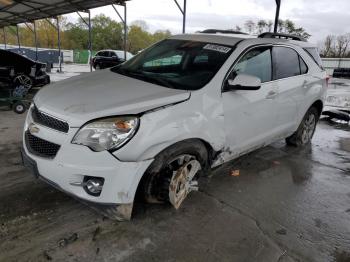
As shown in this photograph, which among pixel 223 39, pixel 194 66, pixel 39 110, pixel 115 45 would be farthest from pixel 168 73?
pixel 115 45

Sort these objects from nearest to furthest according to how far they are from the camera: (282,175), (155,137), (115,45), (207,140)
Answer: (155,137)
(207,140)
(282,175)
(115,45)

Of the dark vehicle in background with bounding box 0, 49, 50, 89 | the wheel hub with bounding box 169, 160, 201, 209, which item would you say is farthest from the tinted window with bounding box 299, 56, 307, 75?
the dark vehicle in background with bounding box 0, 49, 50, 89

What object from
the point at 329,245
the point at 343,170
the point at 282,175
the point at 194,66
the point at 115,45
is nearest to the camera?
the point at 329,245

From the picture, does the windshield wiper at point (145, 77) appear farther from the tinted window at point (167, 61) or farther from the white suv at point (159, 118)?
the tinted window at point (167, 61)

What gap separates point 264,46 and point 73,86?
234 cm

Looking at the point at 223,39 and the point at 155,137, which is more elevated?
the point at 223,39

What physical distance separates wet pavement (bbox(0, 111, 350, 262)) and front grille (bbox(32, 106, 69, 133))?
2.90ft

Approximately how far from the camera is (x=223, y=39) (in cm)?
396

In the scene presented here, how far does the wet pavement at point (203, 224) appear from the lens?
2.67 meters

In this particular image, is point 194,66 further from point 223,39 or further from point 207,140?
point 207,140

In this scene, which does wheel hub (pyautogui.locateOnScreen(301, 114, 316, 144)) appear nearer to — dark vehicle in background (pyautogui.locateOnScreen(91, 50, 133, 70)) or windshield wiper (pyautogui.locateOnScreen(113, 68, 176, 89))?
windshield wiper (pyautogui.locateOnScreen(113, 68, 176, 89))

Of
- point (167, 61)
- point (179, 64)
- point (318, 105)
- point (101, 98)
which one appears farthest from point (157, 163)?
point (318, 105)

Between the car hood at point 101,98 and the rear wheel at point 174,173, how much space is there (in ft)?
1.49

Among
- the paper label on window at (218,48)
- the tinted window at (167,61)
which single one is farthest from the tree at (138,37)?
the paper label on window at (218,48)
